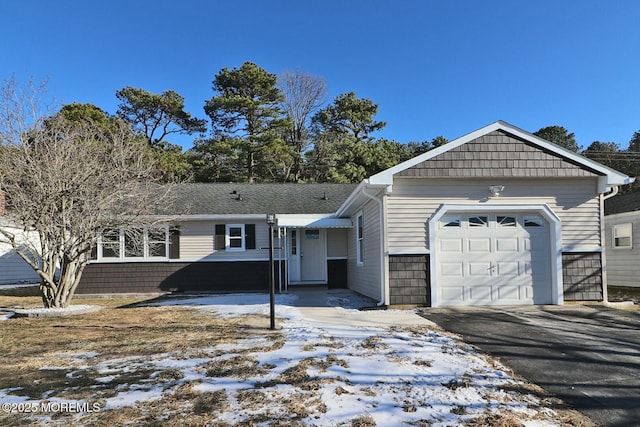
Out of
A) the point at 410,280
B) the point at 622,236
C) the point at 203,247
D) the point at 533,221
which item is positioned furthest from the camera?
the point at 203,247

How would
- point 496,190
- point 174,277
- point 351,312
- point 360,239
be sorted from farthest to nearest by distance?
point 174,277, point 360,239, point 496,190, point 351,312

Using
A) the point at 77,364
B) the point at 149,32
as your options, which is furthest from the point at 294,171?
the point at 77,364

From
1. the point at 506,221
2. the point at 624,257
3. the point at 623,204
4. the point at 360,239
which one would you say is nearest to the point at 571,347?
the point at 506,221

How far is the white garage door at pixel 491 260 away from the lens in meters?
9.09

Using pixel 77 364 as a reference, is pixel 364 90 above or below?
above

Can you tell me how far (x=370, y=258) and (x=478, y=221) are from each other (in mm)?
2835

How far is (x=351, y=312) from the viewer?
863 cm

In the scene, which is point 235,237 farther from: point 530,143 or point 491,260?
point 530,143

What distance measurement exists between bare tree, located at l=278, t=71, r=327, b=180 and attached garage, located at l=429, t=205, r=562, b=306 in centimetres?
2379

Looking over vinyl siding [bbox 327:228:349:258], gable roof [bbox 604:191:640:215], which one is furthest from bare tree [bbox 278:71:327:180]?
gable roof [bbox 604:191:640:215]

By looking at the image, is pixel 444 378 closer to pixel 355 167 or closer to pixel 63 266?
pixel 63 266

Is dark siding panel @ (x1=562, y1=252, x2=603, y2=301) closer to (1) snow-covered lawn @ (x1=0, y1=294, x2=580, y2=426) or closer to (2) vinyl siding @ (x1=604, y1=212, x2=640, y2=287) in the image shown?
(1) snow-covered lawn @ (x1=0, y1=294, x2=580, y2=426)

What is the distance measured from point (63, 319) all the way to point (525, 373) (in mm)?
8587

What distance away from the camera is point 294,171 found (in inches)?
1201
